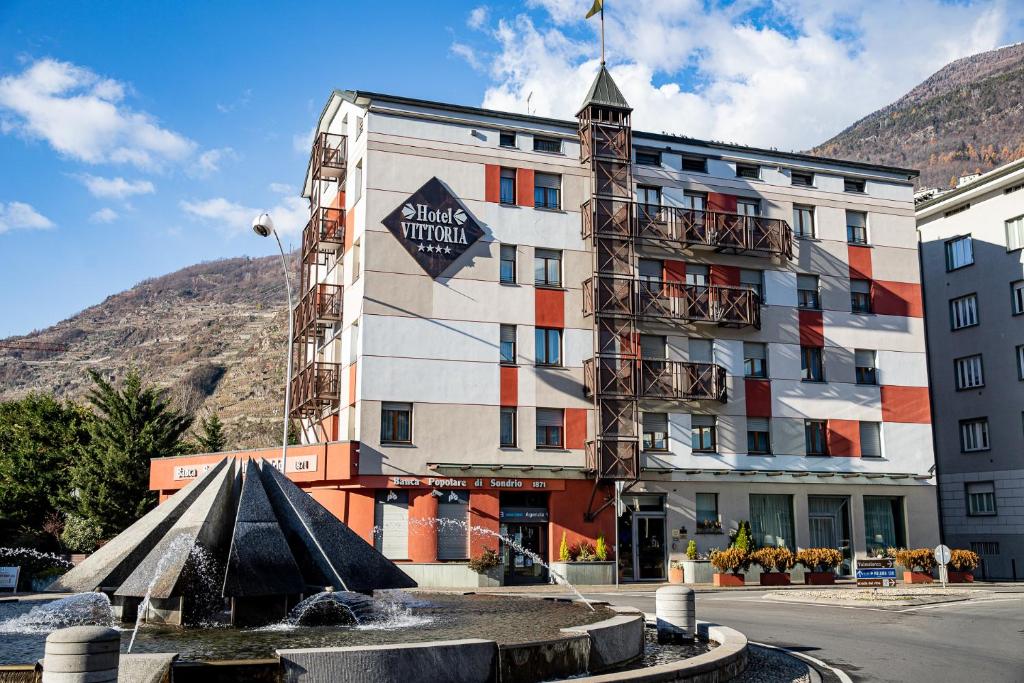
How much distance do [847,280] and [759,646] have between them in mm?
28429

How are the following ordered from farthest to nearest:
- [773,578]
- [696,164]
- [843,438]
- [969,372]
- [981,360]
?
[969,372] < [981,360] < [696,164] < [843,438] < [773,578]

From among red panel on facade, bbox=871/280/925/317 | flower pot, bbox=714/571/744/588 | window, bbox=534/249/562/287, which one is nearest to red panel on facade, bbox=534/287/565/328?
window, bbox=534/249/562/287

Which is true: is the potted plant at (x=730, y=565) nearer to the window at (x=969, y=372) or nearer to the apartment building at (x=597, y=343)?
the apartment building at (x=597, y=343)

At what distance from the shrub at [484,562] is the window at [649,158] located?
1686 centimetres

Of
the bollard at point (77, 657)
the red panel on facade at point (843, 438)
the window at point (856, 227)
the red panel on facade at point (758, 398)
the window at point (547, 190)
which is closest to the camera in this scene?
the bollard at point (77, 657)

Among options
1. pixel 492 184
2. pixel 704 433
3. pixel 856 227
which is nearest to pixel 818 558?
pixel 704 433

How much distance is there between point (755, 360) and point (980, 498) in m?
13.2

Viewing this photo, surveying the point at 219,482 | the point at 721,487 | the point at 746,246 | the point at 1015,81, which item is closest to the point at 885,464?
the point at 721,487

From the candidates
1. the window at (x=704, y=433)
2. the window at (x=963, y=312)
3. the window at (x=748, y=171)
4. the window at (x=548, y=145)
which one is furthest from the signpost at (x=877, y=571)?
the window at (x=548, y=145)

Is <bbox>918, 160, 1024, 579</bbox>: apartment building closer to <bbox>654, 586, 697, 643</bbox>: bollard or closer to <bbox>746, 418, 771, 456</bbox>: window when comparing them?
<bbox>746, 418, 771, 456</bbox>: window

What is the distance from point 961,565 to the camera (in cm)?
3509

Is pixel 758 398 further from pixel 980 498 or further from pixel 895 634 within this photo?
pixel 895 634

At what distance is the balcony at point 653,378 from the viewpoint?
35.9 m

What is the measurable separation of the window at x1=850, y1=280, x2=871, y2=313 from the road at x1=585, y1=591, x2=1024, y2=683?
15896mm
